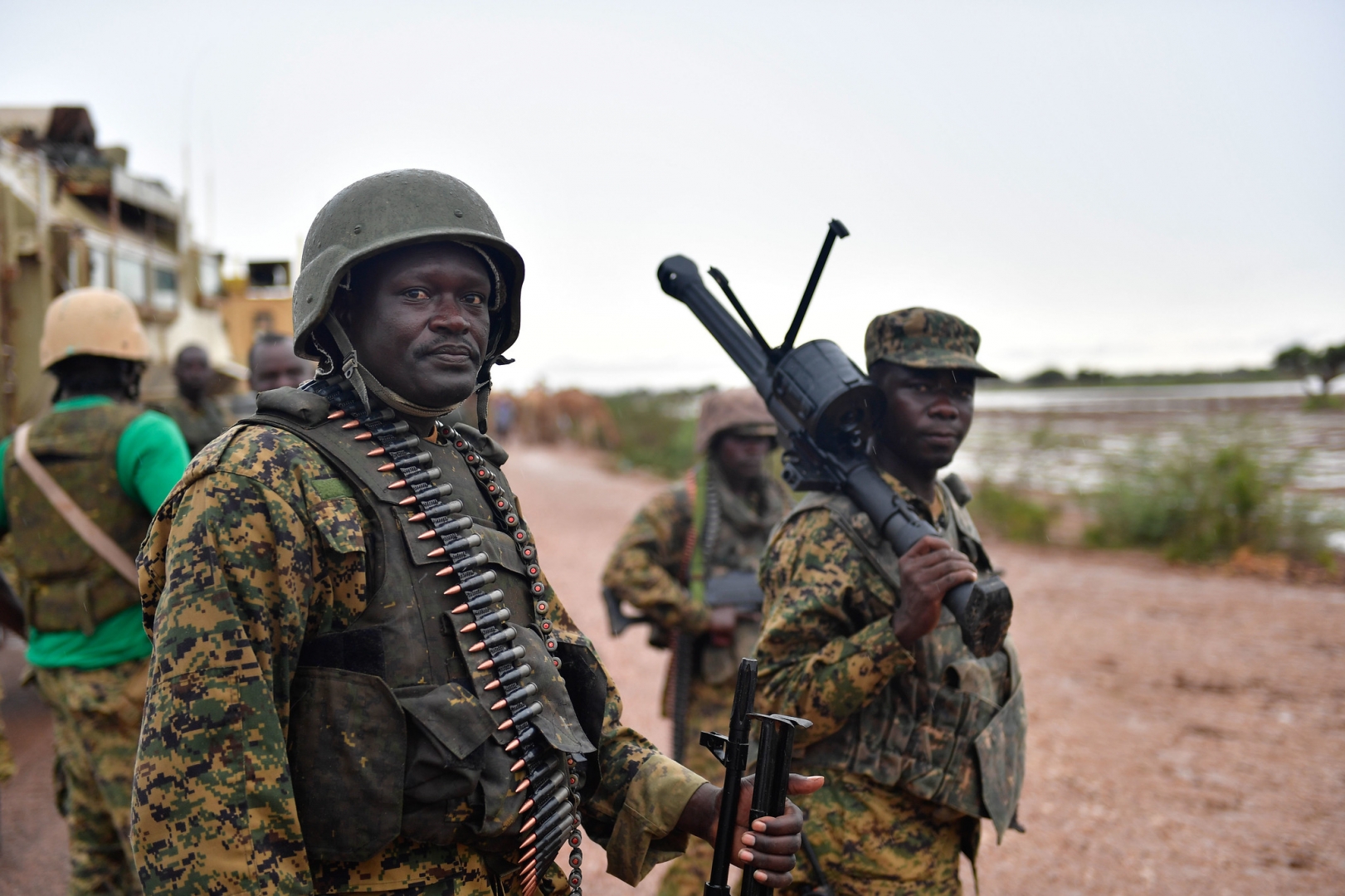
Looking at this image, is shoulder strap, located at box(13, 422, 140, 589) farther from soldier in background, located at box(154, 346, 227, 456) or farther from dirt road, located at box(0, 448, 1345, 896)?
soldier in background, located at box(154, 346, 227, 456)

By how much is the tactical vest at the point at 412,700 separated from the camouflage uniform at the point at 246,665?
0.03 metres

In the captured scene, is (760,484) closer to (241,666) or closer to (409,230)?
(409,230)

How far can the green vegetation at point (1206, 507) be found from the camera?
1272cm

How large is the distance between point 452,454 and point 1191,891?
4842 mm

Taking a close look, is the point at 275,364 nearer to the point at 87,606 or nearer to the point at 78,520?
the point at 78,520

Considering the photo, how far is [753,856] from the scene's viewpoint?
6.15 feet

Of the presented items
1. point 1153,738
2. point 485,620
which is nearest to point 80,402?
point 485,620

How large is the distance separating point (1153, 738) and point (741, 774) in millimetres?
6391

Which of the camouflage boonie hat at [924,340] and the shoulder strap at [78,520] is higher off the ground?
the camouflage boonie hat at [924,340]

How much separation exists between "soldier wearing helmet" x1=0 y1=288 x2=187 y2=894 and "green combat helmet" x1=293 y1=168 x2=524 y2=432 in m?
2.15

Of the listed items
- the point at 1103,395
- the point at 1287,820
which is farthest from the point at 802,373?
the point at 1103,395

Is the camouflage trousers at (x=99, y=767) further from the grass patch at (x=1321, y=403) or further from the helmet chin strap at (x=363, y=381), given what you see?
the grass patch at (x=1321, y=403)

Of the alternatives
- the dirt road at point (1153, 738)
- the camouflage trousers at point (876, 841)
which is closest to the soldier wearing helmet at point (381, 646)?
the camouflage trousers at point (876, 841)

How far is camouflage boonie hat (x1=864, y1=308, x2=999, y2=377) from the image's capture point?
3107mm
